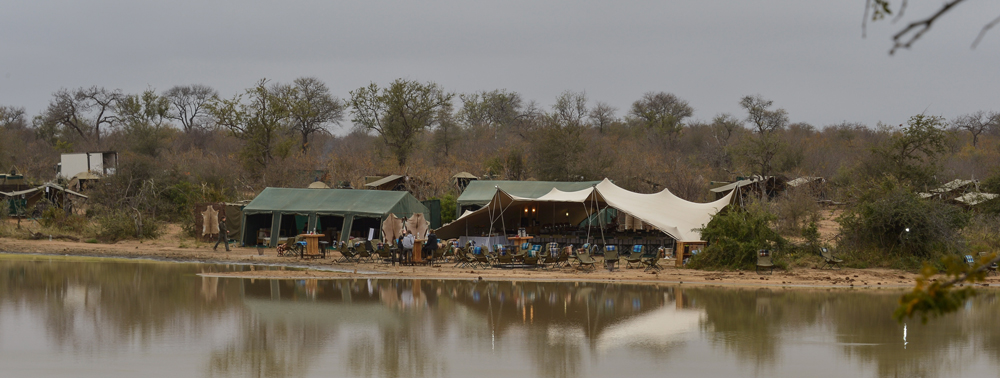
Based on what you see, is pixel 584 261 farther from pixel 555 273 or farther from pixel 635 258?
pixel 635 258

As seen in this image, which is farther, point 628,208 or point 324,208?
point 324,208

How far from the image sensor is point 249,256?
79.4 ft

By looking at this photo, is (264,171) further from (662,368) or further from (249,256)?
(662,368)

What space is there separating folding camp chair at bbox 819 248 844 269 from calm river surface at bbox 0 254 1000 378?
3.38 metres

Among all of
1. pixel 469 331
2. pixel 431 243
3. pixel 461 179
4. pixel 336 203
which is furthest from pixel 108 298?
pixel 461 179

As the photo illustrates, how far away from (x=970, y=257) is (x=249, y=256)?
18236 millimetres

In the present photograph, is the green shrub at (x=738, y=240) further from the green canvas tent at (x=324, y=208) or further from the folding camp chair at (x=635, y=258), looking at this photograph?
the green canvas tent at (x=324, y=208)

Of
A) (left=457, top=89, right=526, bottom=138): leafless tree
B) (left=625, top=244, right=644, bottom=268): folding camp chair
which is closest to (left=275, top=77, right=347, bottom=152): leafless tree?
(left=457, top=89, right=526, bottom=138): leafless tree

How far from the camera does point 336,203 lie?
26.1 meters

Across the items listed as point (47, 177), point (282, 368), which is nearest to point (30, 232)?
point (282, 368)

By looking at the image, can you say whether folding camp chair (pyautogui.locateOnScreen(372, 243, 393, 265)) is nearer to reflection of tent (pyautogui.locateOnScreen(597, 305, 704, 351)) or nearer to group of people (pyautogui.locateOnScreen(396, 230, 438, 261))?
group of people (pyautogui.locateOnScreen(396, 230, 438, 261))

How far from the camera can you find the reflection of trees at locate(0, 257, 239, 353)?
11.6m

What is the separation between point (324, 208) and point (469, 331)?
48.8 ft

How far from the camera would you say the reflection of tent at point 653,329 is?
1134cm
